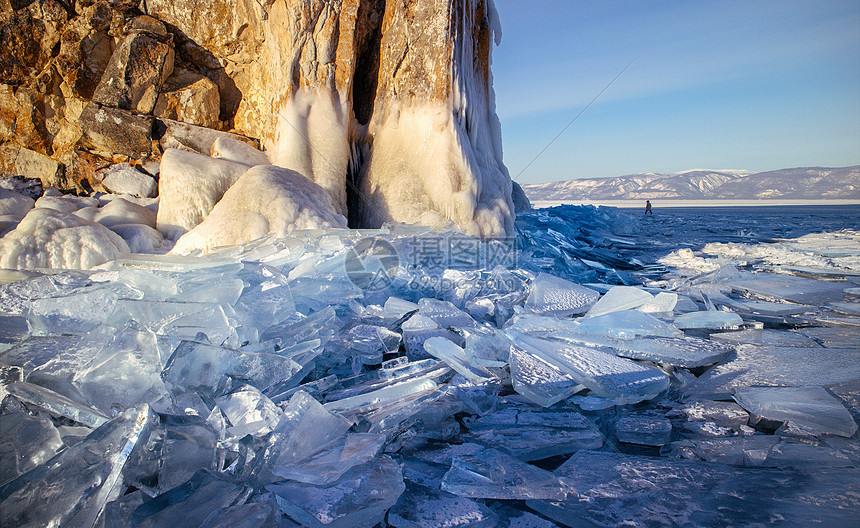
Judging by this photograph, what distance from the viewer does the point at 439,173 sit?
443cm

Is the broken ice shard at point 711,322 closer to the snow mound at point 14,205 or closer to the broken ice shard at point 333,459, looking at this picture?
the broken ice shard at point 333,459

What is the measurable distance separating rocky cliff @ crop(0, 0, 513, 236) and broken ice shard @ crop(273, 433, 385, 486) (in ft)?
11.3

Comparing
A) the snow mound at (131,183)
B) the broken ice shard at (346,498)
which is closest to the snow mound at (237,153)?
the snow mound at (131,183)

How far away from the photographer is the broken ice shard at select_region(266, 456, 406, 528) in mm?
698

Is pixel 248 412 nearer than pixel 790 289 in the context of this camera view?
Yes

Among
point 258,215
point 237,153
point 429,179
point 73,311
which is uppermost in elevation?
point 237,153

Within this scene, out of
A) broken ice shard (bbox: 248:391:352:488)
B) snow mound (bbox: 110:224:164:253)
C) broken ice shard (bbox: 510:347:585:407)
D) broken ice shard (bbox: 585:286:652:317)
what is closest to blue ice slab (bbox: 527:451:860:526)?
broken ice shard (bbox: 510:347:585:407)

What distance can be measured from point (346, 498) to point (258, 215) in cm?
307

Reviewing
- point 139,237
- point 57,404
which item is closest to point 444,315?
point 57,404

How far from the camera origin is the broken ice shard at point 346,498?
70 centimetres

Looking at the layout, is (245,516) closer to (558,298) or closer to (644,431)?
(644,431)

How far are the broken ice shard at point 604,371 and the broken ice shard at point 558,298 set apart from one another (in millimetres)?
582

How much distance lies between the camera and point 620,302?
1993 mm

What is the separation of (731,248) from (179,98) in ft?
24.8
